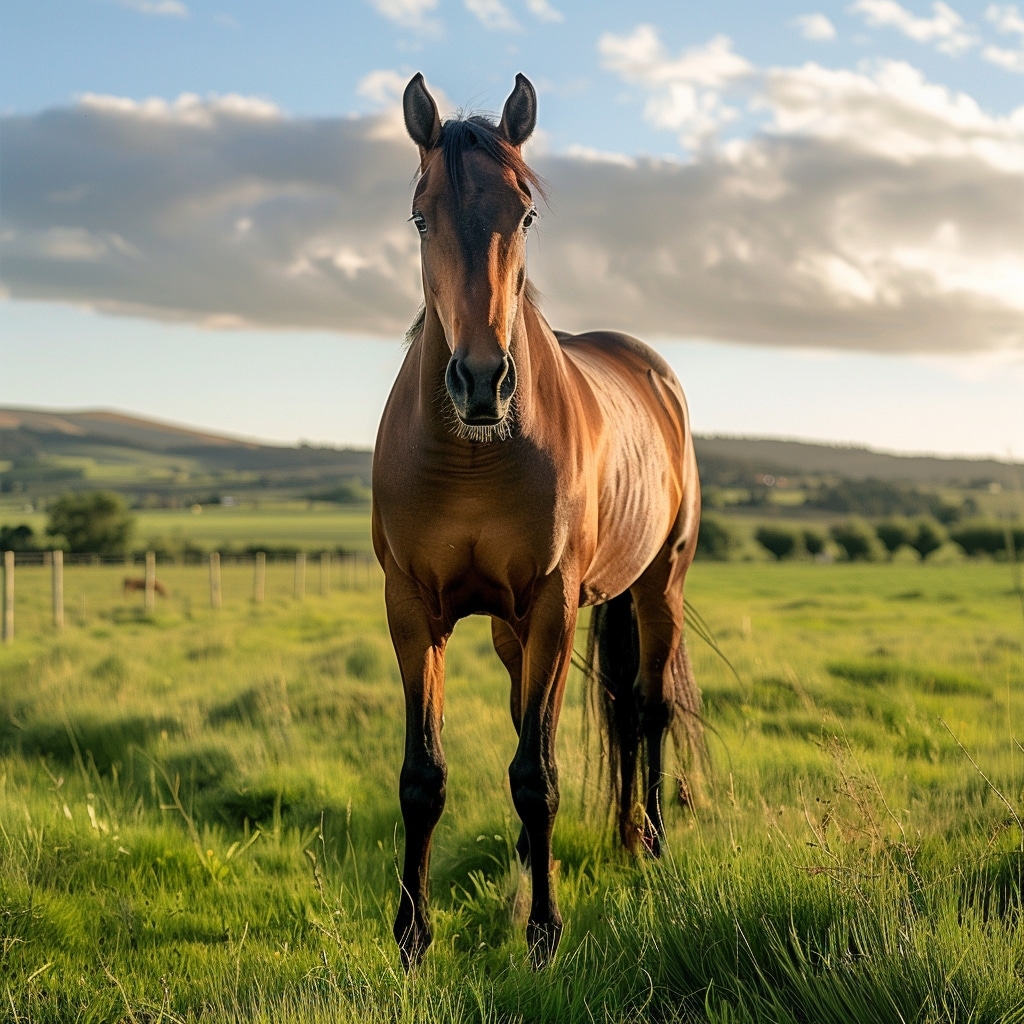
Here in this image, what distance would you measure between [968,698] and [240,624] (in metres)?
15.7

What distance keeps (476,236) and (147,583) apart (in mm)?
26243

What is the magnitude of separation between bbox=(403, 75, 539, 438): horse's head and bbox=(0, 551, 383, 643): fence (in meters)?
16.7

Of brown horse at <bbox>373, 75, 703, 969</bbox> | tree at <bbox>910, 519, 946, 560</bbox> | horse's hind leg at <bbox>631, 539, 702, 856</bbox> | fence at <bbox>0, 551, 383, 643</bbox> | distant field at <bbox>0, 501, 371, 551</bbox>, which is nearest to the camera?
brown horse at <bbox>373, 75, 703, 969</bbox>

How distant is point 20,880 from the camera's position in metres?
3.90

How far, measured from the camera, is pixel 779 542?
82312 mm

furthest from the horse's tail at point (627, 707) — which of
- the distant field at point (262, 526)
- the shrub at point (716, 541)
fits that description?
the shrub at point (716, 541)

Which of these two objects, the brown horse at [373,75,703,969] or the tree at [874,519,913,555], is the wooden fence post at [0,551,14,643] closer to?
the brown horse at [373,75,703,969]

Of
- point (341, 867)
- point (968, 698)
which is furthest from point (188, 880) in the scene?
point (968, 698)

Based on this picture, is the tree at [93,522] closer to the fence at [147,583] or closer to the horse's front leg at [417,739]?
the fence at [147,583]

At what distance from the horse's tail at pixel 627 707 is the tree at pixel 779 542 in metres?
78.3

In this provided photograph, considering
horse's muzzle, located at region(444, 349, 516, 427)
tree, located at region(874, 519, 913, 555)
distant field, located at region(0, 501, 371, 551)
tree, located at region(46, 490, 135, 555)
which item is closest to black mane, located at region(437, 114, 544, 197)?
horse's muzzle, located at region(444, 349, 516, 427)

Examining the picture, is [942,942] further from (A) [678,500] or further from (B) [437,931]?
(A) [678,500]

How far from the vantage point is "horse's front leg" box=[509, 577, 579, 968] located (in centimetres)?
366

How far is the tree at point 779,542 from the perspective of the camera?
81.9m
